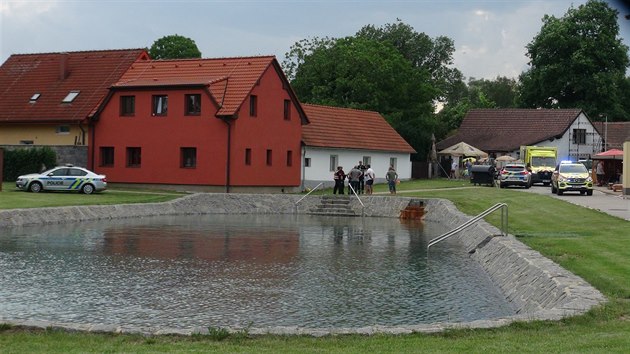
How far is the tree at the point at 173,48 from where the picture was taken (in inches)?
3676

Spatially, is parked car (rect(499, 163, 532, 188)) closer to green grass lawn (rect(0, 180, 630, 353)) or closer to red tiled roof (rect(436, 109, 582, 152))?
red tiled roof (rect(436, 109, 582, 152))

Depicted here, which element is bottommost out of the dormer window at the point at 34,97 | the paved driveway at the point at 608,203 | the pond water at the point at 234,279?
the pond water at the point at 234,279

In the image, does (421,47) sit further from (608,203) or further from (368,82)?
(608,203)

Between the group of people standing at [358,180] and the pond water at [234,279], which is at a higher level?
the group of people standing at [358,180]

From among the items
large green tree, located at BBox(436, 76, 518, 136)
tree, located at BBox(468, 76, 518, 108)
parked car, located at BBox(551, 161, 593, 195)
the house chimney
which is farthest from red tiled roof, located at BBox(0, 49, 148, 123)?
tree, located at BBox(468, 76, 518, 108)

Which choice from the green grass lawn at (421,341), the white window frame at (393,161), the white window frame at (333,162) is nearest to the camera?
the green grass lawn at (421,341)

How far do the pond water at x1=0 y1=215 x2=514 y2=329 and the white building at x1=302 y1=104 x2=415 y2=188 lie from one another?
2413 cm

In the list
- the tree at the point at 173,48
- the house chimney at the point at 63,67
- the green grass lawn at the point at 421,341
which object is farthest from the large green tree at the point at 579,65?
the green grass lawn at the point at 421,341

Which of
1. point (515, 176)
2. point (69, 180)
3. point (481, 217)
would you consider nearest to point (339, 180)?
point (515, 176)

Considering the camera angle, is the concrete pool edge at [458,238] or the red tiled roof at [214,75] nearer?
the concrete pool edge at [458,238]

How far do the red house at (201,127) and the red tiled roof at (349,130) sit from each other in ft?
14.1

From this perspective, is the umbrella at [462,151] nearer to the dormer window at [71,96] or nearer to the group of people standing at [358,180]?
the group of people standing at [358,180]

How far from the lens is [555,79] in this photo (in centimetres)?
9494

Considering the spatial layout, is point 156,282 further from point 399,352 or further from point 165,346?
point 399,352
